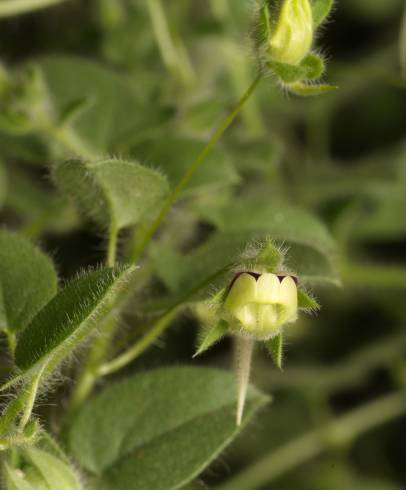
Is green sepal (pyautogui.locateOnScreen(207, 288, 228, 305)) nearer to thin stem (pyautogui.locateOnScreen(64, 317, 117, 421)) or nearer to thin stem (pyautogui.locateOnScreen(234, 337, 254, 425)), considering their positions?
thin stem (pyautogui.locateOnScreen(234, 337, 254, 425))

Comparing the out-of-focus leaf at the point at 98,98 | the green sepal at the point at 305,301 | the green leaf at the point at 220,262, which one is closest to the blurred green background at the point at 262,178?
the out-of-focus leaf at the point at 98,98

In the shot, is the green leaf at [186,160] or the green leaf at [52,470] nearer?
the green leaf at [52,470]

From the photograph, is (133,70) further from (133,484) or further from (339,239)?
(133,484)

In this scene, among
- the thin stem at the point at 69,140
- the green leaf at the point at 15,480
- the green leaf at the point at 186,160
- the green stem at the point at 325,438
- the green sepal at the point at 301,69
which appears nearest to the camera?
the green leaf at the point at 15,480

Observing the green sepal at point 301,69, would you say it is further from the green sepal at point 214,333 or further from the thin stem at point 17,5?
the thin stem at point 17,5

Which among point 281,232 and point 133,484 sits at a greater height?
point 281,232

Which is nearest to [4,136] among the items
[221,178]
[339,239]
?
[221,178]
